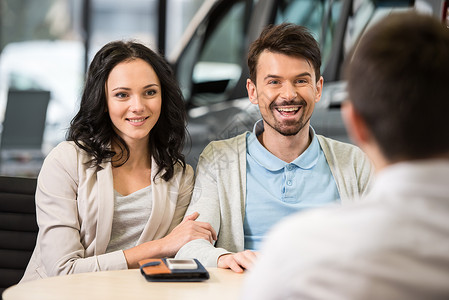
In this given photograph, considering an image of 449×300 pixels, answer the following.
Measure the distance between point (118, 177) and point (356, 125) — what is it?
120cm

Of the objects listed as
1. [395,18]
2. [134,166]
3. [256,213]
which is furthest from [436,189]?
[134,166]

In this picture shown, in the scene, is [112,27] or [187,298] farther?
[112,27]

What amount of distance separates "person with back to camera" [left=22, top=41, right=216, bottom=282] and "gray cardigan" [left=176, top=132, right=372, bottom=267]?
0.07 meters

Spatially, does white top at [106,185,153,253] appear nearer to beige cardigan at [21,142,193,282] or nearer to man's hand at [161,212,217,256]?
beige cardigan at [21,142,193,282]

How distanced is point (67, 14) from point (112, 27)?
0.58 meters

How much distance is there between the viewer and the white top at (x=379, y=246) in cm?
62

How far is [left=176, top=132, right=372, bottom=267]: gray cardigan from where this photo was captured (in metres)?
1.81

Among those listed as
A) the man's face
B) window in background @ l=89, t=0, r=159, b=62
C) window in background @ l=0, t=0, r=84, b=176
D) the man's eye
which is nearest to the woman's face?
the man's eye

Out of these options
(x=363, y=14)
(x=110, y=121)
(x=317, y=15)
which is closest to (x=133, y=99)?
(x=110, y=121)

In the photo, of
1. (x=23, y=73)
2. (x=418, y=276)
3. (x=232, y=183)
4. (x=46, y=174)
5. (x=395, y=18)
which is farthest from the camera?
(x=23, y=73)

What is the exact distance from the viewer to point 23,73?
24.4ft

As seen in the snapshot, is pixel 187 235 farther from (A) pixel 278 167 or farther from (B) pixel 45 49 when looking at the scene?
(B) pixel 45 49

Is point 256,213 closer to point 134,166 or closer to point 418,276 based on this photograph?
point 134,166

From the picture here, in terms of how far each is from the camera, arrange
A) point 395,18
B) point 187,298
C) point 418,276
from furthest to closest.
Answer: point 187,298 < point 395,18 < point 418,276
